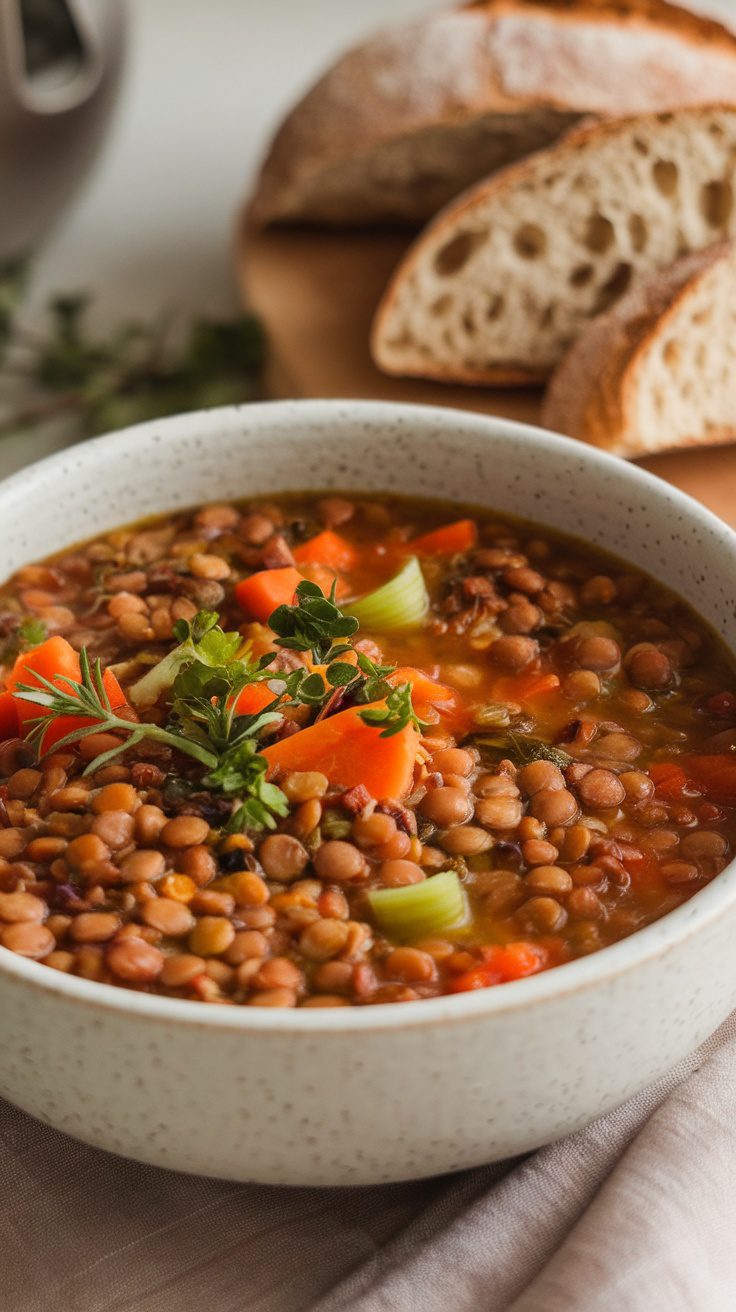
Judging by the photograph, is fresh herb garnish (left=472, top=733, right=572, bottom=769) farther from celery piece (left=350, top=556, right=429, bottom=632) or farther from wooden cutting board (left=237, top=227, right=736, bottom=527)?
wooden cutting board (left=237, top=227, right=736, bottom=527)

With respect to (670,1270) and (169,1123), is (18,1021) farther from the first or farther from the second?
(670,1270)

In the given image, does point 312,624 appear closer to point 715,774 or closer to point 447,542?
point 447,542

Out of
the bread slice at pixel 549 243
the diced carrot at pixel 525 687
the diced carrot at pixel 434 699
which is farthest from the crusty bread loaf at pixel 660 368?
the diced carrot at pixel 434 699

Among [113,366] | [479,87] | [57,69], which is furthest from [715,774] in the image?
[57,69]

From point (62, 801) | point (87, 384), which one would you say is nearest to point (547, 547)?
point (62, 801)

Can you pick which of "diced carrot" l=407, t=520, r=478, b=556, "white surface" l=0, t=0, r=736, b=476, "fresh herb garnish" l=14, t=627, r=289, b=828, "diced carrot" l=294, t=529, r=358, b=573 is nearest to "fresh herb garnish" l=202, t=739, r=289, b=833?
"fresh herb garnish" l=14, t=627, r=289, b=828
